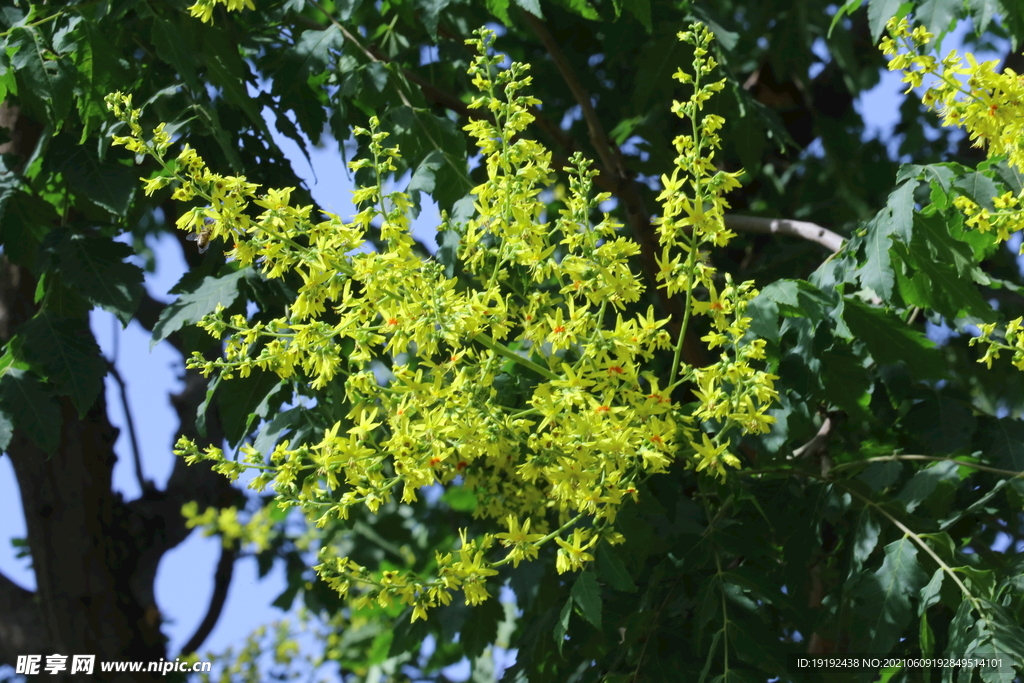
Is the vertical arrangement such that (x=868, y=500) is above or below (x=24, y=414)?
below

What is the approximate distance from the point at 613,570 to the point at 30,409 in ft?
4.45

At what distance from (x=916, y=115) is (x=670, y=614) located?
3.04 m

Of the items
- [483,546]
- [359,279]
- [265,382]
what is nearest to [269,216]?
[359,279]

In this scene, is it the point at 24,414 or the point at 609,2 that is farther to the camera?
the point at 609,2

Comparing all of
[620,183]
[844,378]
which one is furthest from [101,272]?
[844,378]

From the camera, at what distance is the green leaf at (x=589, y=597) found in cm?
190

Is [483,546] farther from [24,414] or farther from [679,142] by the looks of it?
[24,414]

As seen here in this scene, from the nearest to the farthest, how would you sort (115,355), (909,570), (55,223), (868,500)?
1. (909,570)
2. (868,500)
3. (55,223)
4. (115,355)

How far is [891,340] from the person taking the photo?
2145mm

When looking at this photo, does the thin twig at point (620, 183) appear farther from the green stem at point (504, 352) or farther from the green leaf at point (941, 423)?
the green stem at point (504, 352)

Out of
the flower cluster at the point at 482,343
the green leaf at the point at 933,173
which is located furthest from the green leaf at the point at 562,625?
the green leaf at the point at 933,173

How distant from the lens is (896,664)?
205 cm

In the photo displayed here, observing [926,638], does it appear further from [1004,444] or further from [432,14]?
[432,14]

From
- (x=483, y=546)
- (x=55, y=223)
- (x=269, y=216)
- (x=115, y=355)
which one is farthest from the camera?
(x=115, y=355)
